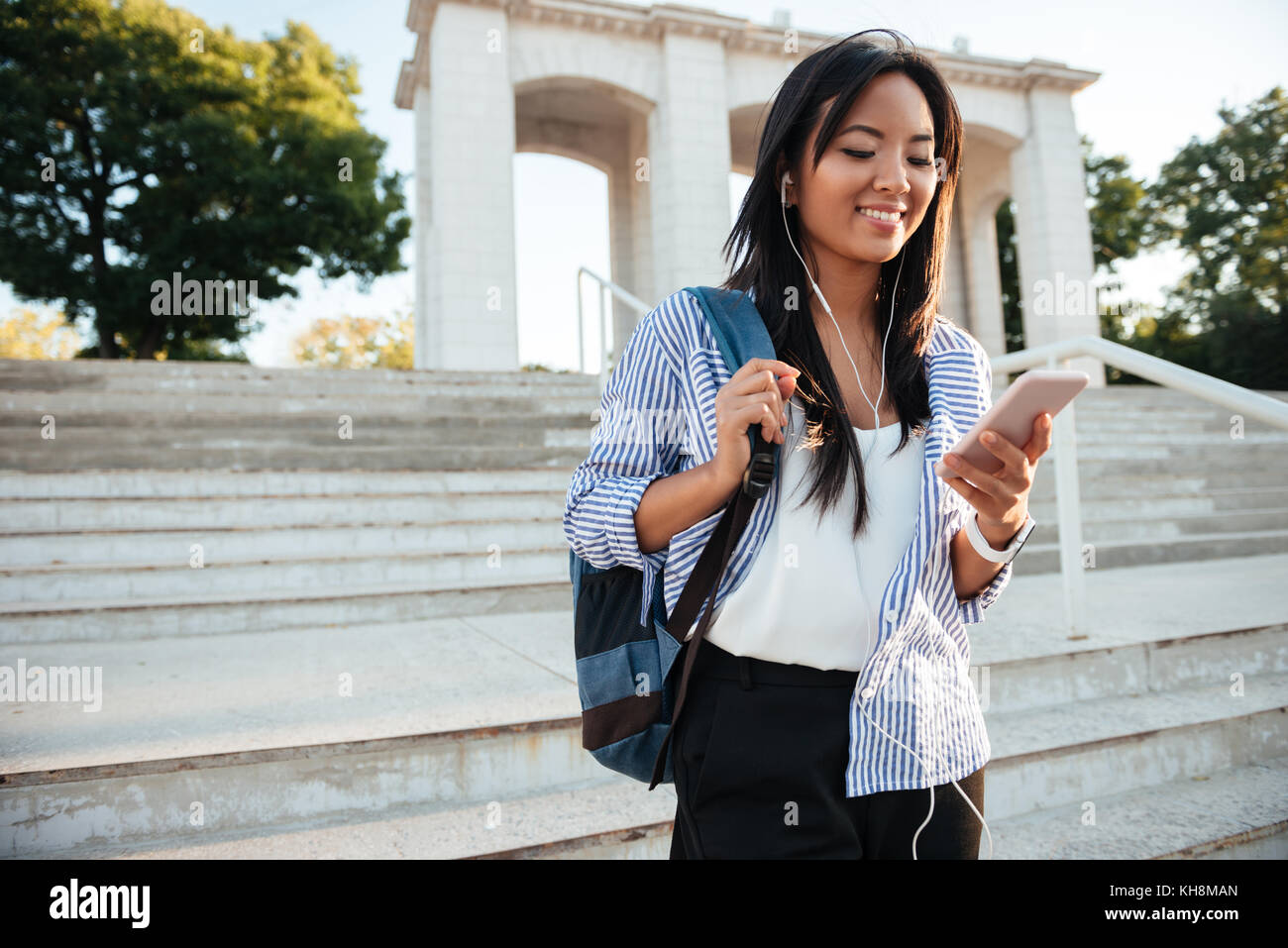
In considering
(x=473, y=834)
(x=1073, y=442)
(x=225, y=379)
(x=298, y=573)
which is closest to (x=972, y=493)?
(x=473, y=834)

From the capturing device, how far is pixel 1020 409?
895mm

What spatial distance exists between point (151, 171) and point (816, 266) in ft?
67.4

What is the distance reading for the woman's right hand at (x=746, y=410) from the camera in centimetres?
94

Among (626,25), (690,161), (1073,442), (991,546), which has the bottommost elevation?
(991,546)

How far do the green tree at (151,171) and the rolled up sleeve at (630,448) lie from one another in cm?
1863

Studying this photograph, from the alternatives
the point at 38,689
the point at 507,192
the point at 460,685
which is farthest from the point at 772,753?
the point at 507,192

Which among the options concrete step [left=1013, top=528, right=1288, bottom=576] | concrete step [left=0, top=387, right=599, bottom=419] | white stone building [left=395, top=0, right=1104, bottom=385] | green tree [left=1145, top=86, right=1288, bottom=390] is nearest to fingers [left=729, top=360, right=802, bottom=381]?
concrete step [left=1013, top=528, right=1288, bottom=576]

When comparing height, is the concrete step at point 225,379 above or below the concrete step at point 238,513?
above

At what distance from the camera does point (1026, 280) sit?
14.6 metres

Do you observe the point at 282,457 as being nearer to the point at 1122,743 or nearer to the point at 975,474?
the point at 1122,743

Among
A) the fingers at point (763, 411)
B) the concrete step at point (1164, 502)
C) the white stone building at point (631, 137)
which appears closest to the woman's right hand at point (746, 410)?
the fingers at point (763, 411)

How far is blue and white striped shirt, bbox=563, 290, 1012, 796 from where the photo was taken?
3.30ft

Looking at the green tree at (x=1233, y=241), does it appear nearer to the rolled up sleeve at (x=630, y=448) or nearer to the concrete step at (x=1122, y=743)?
the concrete step at (x=1122, y=743)
